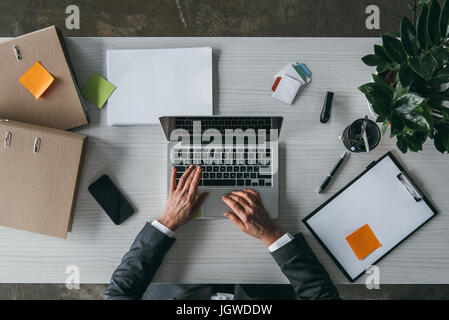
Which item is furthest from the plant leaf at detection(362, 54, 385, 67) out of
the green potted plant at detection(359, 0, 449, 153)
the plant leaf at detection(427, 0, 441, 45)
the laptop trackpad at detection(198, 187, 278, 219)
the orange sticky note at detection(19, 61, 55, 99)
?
the orange sticky note at detection(19, 61, 55, 99)

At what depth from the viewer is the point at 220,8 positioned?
170 centimetres

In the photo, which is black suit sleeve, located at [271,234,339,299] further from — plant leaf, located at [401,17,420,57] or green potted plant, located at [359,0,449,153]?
plant leaf, located at [401,17,420,57]

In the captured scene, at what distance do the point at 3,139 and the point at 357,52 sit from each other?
1115 millimetres

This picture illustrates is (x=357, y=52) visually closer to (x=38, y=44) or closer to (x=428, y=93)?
(x=428, y=93)

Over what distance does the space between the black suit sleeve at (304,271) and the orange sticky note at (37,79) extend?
2.80 feet

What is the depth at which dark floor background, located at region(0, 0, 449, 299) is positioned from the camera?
1702 millimetres

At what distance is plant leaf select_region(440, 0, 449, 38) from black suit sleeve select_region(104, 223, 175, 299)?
863 millimetres

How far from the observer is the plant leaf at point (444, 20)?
66 cm

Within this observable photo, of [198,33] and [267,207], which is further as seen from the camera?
[198,33]

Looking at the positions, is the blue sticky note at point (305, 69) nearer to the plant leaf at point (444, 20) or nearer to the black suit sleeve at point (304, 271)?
the plant leaf at point (444, 20)

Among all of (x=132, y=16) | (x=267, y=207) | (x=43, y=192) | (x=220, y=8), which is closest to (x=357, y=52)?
(x=267, y=207)

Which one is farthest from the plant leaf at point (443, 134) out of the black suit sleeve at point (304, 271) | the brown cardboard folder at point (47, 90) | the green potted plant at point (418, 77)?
the brown cardboard folder at point (47, 90)

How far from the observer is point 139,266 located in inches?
37.3

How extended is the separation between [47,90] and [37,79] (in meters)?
0.04
